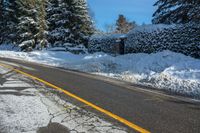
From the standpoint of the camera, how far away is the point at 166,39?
21.4 m

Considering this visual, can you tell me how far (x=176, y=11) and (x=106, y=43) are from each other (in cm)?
702

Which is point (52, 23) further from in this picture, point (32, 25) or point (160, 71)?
point (160, 71)

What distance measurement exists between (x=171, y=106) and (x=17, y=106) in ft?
13.2

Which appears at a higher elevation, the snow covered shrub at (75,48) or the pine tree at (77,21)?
the pine tree at (77,21)

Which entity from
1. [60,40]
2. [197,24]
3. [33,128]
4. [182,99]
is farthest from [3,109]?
[60,40]

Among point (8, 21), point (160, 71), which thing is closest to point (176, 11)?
point (160, 71)

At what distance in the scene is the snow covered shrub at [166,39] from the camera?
19047 millimetres

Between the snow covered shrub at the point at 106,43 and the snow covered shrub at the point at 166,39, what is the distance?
181 centimetres

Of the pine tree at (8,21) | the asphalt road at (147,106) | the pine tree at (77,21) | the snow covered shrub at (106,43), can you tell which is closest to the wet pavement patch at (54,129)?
the asphalt road at (147,106)

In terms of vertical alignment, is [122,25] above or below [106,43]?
above

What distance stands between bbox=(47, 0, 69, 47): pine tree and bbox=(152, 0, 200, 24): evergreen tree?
10378mm

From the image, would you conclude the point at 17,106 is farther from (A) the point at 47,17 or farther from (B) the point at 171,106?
(A) the point at 47,17

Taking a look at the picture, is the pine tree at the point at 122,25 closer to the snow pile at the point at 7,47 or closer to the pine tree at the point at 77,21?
the snow pile at the point at 7,47

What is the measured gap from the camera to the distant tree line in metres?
37.3
